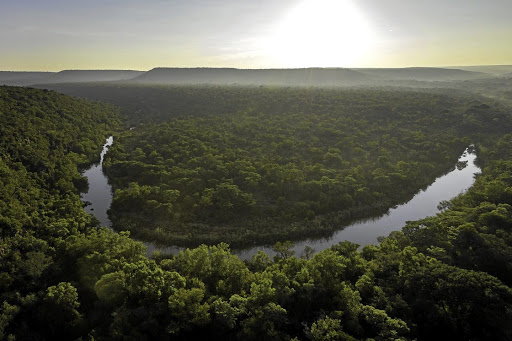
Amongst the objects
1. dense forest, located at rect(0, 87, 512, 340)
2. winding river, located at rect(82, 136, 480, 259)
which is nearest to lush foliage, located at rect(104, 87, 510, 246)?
winding river, located at rect(82, 136, 480, 259)

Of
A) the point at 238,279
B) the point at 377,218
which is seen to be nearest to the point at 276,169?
the point at 377,218

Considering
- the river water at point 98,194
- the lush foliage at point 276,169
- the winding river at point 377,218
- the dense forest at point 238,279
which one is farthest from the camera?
the river water at point 98,194

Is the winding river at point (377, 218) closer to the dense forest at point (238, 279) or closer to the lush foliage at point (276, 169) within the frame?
the lush foliage at point (276, 169)

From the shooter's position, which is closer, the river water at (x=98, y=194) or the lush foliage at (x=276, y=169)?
the lush foliage at (x=276, y=169)

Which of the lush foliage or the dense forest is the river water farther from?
the dense forest

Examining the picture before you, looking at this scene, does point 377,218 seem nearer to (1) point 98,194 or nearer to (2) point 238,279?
(2) point 238,279

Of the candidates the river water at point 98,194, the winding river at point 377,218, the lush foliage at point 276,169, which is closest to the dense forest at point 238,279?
the lush foliage at point 276,169

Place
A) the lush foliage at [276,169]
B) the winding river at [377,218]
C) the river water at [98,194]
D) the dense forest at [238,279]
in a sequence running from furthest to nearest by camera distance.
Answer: the river water at [98,194] → the lush foliage at [276,169] → the winding river at [377,218] → the dense forest at [238,279]
